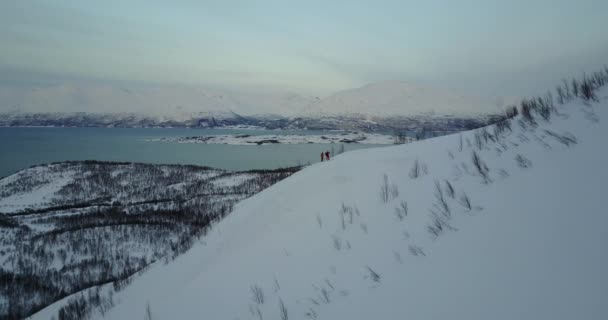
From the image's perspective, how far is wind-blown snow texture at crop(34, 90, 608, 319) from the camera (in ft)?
6.76

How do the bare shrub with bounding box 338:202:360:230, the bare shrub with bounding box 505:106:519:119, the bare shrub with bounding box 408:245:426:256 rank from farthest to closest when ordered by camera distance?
→ the bare shrub with bounding box 505:106:519:119
the bare shrub with bounding box 338:202:360:230
the bare shrub with bounding box 408:245:426:256

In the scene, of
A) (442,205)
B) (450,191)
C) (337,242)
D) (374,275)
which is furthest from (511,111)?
(374,275)

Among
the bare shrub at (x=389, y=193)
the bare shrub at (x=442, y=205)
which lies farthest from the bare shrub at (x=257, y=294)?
the bare shrub at (x=442, y=205)

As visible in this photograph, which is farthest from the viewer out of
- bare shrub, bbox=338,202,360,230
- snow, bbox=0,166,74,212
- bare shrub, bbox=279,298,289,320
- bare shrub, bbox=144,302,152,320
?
snow, bbox=0,166,74,212

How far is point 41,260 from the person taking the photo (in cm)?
2741

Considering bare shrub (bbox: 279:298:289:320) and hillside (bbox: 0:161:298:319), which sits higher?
bare shrub (bbox: 279:298:289:320)

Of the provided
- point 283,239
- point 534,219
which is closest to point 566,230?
point 534,219

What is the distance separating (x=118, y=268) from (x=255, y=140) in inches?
5000

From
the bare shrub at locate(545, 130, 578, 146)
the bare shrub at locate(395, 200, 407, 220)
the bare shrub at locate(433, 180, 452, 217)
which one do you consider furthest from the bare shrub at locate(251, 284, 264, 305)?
the bare shrub at locate(545, 130, 578, 146)

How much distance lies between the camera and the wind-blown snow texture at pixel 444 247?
206 cm

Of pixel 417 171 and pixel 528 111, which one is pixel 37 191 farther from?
pixel 528 111

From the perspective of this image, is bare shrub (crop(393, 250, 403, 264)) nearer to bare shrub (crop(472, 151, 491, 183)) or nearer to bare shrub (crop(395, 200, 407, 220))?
bare shrub (crop(395, 200, 407, 220))

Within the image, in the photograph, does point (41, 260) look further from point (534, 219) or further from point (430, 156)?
point (534, 219)

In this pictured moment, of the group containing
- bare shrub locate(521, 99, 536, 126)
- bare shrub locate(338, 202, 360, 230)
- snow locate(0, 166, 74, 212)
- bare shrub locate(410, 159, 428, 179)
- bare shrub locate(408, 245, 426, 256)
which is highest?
bare shrub locate(521, 99, 536, 126)
